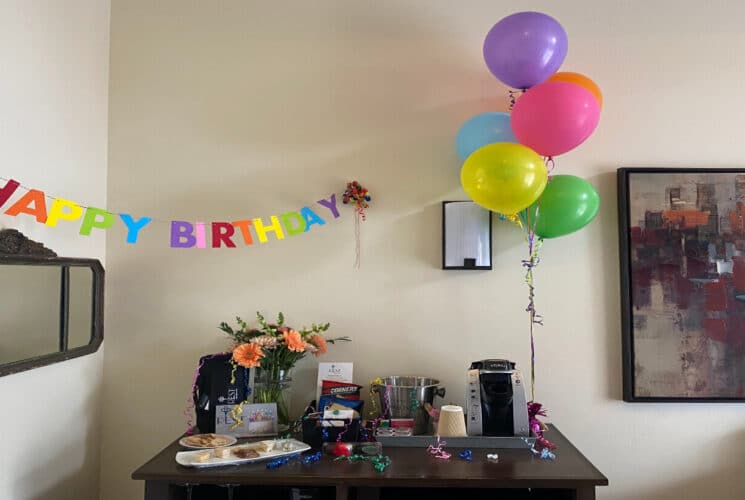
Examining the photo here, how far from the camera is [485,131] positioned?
6.86 ft

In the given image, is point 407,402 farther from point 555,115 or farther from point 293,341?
point 555,115

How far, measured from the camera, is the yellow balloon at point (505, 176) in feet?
5.83

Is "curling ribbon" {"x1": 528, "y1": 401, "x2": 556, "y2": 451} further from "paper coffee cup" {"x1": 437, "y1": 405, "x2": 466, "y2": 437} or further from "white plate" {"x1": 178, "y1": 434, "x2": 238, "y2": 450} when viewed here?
"white plate" {"x1": 178, "y1": 434, "x2": 238, "y2": 450}

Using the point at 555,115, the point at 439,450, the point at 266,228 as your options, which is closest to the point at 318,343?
the point at 266,228

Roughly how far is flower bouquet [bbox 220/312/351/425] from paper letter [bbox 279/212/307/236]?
38cm

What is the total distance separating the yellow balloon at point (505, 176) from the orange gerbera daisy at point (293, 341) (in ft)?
2.68

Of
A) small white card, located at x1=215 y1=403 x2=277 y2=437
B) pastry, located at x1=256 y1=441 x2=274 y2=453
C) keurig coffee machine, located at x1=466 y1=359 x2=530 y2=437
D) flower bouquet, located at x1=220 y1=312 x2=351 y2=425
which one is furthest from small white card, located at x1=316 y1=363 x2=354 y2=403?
keurig coffee machine, located at x1=466 y1=359 x2=530 y2=437

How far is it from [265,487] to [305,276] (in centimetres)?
80

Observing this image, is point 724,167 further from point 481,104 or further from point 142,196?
point 142,196

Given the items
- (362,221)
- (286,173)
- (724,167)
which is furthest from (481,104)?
(724,167)

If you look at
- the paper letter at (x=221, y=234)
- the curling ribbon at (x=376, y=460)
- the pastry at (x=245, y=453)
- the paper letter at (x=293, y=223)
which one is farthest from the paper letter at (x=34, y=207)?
the curling ribbon at (x=376, y=460)

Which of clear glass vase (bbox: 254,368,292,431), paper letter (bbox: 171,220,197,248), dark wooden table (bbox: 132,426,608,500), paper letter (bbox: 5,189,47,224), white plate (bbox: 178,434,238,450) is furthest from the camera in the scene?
paper letter (bbox: 171,220,197,248)

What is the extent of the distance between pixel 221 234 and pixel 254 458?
2.91 ft

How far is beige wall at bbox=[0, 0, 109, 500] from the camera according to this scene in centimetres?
177
